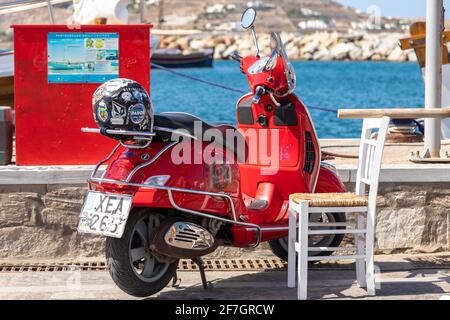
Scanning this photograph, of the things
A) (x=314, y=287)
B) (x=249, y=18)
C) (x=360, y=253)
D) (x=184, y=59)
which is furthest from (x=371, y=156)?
(x=184, y=59)

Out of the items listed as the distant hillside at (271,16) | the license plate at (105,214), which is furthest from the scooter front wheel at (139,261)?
the distant hillside at (271,16)

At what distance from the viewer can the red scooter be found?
638cm

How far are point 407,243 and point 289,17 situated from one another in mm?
141043

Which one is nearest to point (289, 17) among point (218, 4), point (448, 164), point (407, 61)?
point (218, 4)

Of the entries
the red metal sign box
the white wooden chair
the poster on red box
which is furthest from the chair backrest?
the poster on red box

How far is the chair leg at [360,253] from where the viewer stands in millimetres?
6906

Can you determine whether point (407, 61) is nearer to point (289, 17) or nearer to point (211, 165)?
point (289, 17)

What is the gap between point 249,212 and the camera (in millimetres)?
7035

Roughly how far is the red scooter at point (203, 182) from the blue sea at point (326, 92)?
2216cm

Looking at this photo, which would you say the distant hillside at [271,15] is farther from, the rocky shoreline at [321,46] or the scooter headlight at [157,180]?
the scooter headlight at [157,180]

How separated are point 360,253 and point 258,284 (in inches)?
27.0

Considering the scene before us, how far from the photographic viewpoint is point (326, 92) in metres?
62.8

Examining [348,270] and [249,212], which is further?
[348,270]

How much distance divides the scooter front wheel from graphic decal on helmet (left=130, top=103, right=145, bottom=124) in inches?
20.1
